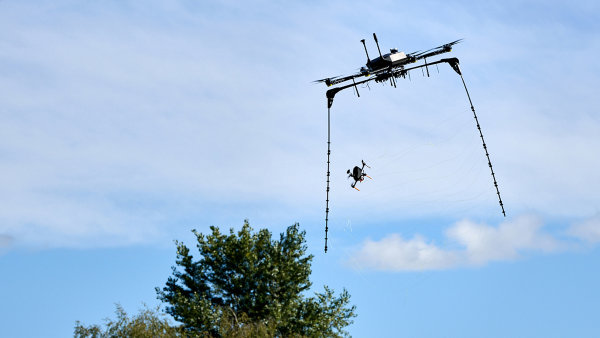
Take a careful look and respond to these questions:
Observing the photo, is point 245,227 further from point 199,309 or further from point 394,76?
point 394,76

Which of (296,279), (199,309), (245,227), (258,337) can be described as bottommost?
(258,337)

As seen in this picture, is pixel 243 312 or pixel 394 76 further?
pixel 243 312

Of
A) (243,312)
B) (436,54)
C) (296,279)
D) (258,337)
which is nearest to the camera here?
(436,54)

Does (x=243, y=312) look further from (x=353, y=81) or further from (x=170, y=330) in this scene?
(x=353, y=81)

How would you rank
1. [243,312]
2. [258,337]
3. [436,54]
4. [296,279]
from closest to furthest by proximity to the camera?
1. [436,54]
2. [258,337]
3. [243,312]
4. [296,279]

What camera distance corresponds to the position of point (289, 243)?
63906 mm

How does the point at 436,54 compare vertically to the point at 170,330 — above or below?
above

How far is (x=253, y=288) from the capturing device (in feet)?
200

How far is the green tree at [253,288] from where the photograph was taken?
58656mm

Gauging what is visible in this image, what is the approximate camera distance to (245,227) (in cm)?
6341

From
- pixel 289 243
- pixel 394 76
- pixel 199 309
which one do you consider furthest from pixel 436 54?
pixel 199 309

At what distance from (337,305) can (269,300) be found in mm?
6771

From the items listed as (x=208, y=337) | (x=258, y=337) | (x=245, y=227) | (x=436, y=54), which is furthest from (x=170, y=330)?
(x=436, y=54)

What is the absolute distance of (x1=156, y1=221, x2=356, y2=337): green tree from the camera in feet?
192
